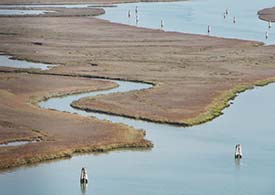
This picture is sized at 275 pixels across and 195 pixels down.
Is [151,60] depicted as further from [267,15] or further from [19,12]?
[267,15]

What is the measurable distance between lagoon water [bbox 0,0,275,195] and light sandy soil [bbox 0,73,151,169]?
2.08ft

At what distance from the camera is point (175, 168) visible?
95.3 ft

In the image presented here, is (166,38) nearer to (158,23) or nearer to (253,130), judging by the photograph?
(158,23)

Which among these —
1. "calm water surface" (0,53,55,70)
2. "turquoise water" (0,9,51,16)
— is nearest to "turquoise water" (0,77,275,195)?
"calm water surface" (0,53,55,70)

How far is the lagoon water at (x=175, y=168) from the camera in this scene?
2630 cm

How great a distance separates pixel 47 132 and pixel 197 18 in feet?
Answer: 222

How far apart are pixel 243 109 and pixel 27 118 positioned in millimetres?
11747

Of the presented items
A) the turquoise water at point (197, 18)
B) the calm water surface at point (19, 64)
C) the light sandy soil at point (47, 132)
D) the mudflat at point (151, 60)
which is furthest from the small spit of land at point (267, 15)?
the light sandy soil at point (47, 132)

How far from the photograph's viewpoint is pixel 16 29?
257ft

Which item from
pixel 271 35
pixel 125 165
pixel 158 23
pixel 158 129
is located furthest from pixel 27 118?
pixel 158 23

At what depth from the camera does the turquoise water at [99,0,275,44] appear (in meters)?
84.3

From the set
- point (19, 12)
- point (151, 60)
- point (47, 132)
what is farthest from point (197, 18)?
point (47, 132)

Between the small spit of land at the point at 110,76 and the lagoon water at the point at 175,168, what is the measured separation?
3.52ft

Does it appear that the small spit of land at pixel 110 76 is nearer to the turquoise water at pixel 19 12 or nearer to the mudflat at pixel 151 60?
the mudflat at pixel 151 60
